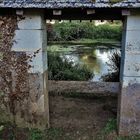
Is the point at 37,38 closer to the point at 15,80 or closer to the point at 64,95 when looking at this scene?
the point at 15,80

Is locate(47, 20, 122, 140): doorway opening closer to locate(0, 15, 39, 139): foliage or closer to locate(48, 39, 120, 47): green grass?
locate(0, 15, 39, 139): foliage

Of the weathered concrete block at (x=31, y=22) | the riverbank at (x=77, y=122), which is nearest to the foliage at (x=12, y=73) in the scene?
the weathered concrete block at (x=31, y=22)

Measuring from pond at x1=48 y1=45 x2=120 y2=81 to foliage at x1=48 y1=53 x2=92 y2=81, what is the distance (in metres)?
0.74

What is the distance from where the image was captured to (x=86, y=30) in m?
29.0

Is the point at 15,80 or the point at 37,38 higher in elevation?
the point at 37,38

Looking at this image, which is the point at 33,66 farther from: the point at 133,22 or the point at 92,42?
the point at 92,42

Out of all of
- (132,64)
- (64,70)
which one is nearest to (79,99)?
(64,70)

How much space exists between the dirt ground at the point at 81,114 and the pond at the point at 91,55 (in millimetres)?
Answer: 4544

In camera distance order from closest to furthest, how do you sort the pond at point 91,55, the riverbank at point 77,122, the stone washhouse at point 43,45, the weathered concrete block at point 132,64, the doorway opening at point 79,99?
the stone washhouse at point 43,45, the weathered concrete block at point 132,64, the riverbank at point 77,122, the doorway opening at point 79,99, the pond at point 91,55

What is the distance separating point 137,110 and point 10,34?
3.24 meters

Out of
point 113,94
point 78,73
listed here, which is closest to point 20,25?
point 113,94

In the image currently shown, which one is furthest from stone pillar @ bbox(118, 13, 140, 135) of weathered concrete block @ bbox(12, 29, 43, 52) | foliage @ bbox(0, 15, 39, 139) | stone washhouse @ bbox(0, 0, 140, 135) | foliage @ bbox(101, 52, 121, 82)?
foliage @ bbox(101, 52, 121, 82)

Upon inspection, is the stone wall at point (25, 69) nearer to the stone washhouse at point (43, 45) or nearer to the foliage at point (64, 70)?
the stone washhouse at point (43, 45)

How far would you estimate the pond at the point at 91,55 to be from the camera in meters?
17.1
